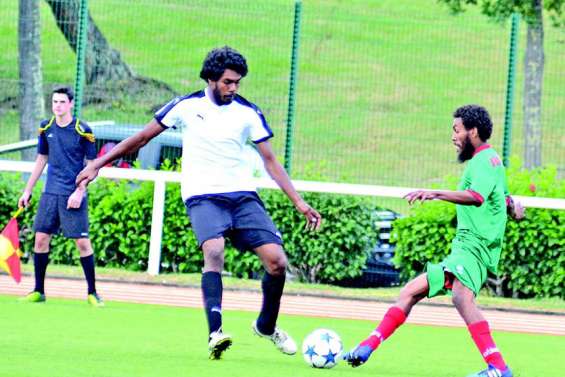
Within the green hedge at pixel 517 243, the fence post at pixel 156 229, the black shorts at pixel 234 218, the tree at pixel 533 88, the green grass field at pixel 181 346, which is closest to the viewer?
the green grass field at pixel 181 346

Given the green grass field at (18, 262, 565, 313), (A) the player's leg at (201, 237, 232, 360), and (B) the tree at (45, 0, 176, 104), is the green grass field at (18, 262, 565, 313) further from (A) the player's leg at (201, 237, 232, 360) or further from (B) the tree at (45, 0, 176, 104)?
(A) the player's leg at (201, 237, 232, 360)

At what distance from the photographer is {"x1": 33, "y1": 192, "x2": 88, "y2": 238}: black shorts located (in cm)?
1159

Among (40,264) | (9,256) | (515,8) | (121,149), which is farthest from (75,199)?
(515,8)

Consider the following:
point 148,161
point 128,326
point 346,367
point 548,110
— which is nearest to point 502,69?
point 548,110

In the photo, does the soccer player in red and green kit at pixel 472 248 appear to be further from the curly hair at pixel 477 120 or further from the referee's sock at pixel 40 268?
the referee's sock at pixel 40 268

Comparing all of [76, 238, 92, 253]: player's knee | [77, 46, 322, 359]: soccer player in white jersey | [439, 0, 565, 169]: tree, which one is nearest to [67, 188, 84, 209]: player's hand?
[76, 238, 92, 253]: player's knee

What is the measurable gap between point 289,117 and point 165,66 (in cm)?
442

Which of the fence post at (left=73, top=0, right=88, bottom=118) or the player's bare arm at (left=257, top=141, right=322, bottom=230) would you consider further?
the fence post at (left=73, top=0, right=88, bottom=118)

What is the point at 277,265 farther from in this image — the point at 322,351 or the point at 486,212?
the point at 486,212

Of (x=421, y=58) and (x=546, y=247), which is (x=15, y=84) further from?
(x=546, y=247)

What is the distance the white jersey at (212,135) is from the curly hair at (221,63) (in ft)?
0.60

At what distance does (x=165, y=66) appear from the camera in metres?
19.7

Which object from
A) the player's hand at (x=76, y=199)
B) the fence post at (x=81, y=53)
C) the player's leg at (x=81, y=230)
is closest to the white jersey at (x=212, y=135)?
the player's hand at (x=76, y=199)

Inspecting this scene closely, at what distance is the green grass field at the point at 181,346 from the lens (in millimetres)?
7496
